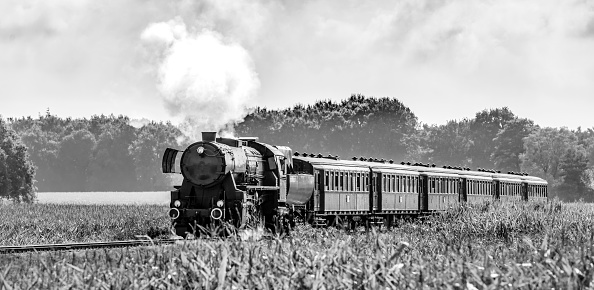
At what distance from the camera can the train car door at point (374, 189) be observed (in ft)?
116

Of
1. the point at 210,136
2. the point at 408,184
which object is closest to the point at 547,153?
the point at 408,184

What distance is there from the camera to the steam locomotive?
26.3 m

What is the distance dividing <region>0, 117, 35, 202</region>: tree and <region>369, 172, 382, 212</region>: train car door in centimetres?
5016

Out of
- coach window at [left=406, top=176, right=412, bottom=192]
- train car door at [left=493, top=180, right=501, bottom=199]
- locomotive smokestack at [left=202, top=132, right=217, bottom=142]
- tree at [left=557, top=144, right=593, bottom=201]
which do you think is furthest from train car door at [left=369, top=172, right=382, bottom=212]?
tree at [left=557, top=144, right=593, bottom=201]

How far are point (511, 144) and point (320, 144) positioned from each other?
34416 mm

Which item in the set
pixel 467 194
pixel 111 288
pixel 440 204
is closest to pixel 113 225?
pixel 440 204

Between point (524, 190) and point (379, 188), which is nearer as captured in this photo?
point (379, 188)

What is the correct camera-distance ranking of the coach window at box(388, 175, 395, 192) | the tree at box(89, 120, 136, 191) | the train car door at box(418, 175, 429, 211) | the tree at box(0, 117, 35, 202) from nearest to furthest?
1. the coach window at box(388, 175, 395, 192)
2. the train car door at box(418, 175, 429, 211)
3. the tree at box(0, 117, 35, 202)
4. the tree at box(89, 120, 136, 191)

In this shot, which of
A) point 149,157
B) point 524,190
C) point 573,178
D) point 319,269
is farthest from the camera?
point 149,157

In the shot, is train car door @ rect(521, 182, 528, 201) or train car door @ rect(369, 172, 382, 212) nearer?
train car door @ rect(369, 172, 382, 212)

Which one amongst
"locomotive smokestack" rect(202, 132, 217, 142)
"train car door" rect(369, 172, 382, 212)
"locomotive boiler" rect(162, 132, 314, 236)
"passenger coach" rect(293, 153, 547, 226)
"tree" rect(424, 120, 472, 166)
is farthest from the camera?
"tree" rect(424, 120, 472, 166)

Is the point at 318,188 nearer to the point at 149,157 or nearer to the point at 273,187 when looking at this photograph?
the point at 273,187

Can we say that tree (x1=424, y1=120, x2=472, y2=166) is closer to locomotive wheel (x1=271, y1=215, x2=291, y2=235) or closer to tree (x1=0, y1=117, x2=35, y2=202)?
tree (x1=0, y1=117, x2=35, y2=202)

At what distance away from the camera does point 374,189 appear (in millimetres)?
35562
